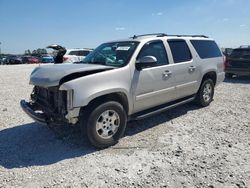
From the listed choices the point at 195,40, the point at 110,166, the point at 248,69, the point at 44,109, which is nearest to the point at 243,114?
the point at 195,40

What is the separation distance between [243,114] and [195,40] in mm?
2277

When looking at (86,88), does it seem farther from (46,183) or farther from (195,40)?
(195,40)

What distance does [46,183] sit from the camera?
3.51 meters

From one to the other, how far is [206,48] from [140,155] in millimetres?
4231

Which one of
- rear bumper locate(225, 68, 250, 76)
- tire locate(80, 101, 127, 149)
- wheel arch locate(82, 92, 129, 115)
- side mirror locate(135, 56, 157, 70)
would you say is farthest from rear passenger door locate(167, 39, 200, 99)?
rear bumper locate(225, 68, 250, 76)

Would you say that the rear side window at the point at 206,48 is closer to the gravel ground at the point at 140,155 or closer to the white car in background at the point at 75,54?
the gravel ground at the point at 140,155

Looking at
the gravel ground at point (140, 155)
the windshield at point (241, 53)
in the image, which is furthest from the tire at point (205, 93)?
the windshield at point (241, 53)

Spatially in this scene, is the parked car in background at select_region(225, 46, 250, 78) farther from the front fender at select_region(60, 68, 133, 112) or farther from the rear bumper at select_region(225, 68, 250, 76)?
the front fender at select_region(60, 68, 133, 112)

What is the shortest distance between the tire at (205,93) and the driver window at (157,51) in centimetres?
193

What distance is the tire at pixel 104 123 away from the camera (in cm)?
429

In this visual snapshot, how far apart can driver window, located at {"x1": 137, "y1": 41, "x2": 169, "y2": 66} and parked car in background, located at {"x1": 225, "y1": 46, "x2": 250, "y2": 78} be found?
26.4 feet

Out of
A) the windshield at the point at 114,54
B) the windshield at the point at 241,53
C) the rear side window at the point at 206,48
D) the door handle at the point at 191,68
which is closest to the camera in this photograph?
the windshield at the point at 114,54

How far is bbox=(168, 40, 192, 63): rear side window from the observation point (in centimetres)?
591

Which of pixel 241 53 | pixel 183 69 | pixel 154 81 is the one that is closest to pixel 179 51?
pixel 183 69
